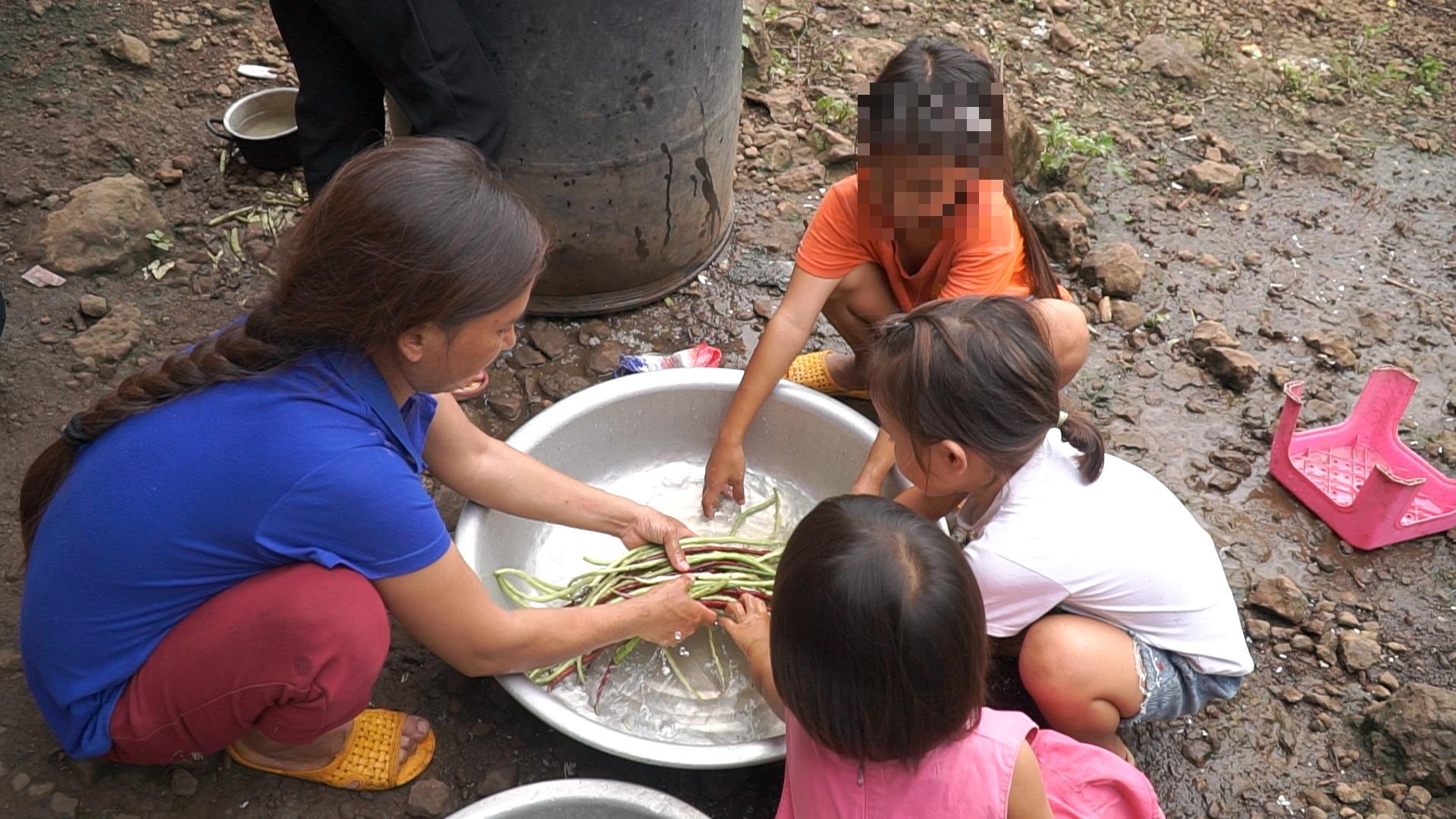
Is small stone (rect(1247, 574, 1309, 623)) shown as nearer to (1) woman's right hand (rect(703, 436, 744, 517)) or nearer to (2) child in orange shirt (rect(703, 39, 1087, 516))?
(2) child in orange shirt (rect(703, 39, 1087, 516))

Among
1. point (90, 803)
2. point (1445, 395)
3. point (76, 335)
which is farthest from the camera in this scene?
point (1445, 395)

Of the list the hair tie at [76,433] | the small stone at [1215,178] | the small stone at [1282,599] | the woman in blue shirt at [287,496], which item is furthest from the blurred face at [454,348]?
the small stone at [1215,178]

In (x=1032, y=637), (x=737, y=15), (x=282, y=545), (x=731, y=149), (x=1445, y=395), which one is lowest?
(x=1445, y=395)

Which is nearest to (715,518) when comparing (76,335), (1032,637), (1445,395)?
(1032,637)

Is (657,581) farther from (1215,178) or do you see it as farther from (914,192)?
(1215,178)

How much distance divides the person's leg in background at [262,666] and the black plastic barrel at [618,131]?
1141mm

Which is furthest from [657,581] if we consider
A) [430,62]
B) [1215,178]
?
[1215,178]

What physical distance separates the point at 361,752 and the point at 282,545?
0.61 meters

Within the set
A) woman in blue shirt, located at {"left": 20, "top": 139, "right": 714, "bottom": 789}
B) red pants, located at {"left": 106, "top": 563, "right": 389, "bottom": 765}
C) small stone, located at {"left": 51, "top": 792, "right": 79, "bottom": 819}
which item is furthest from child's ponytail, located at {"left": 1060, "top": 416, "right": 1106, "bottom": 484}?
small stone, located at {"left": 51, "top": 792, "right": 79, "bottom": 819}

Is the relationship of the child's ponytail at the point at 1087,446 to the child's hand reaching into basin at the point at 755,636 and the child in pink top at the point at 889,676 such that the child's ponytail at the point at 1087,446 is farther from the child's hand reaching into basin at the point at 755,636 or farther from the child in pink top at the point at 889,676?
the child's hand reaching into basin at the point at 755,636

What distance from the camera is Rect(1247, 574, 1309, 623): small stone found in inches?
92.6

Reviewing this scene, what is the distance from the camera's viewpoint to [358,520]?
1.48 meters

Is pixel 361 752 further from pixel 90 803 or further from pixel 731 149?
pixel 731 149

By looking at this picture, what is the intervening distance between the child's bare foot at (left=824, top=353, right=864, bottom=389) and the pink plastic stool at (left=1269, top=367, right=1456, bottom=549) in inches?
40.6
